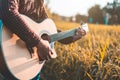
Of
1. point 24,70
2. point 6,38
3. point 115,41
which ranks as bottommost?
point 115,41

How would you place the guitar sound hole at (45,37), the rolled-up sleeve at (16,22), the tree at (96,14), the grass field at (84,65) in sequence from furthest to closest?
1. the tree at (96,14)
2. the grass field at (84,65)
3. the guitar sound hole at (45,37)
4. the rolled-up sleeve at (16,22)

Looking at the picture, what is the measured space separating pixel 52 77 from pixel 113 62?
2.46ft

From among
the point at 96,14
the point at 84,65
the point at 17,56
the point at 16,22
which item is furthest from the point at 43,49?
the point at 96,14

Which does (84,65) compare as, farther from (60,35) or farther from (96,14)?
(96,14)

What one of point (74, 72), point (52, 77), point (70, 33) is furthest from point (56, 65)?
point (70, 33)

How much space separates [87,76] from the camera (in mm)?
4070

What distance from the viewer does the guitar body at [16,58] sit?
10.6 ft

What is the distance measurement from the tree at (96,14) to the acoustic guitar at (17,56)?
39.8 metres

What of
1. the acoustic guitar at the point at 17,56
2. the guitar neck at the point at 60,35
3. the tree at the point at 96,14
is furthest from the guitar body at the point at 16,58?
the tree at the point at 96,14

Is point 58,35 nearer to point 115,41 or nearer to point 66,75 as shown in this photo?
point 66,75

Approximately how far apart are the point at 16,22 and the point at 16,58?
12.2 inches

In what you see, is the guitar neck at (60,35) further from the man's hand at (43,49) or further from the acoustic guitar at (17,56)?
the man's hand at (43,49)

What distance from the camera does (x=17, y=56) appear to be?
11.1ft

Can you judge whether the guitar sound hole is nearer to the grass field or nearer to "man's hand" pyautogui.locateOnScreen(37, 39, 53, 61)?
"man's hand" pyautogui.locateOnScreen(37, 39, 53, 61)
